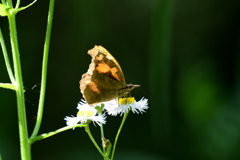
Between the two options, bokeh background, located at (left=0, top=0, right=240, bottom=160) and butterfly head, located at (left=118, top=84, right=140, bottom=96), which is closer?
butterfly head, located at (left=118, top=84, right=140, bottom=96)

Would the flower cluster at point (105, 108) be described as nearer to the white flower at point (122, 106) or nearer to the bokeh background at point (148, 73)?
the white flower at point (122, 106)

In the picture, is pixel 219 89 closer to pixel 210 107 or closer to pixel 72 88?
pixel 210 107

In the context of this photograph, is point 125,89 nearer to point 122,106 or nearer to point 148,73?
point 122,106

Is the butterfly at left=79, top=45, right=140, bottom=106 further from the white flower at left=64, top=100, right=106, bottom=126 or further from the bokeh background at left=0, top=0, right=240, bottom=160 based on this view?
the bokeh background at left=0, top=0, right=240, bottom=160

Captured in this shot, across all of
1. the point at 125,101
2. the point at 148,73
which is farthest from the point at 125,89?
the point at 148,73

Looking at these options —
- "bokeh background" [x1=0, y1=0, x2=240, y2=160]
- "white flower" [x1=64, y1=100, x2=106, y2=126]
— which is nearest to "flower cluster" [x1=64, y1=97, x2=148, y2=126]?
"white flower" [x1=64, y1=100, x2=106, y2=126]

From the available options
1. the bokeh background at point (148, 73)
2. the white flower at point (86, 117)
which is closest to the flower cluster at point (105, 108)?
the white flower at point (86, 117)

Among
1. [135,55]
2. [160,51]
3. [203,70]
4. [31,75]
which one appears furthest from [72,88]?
[203,70]
